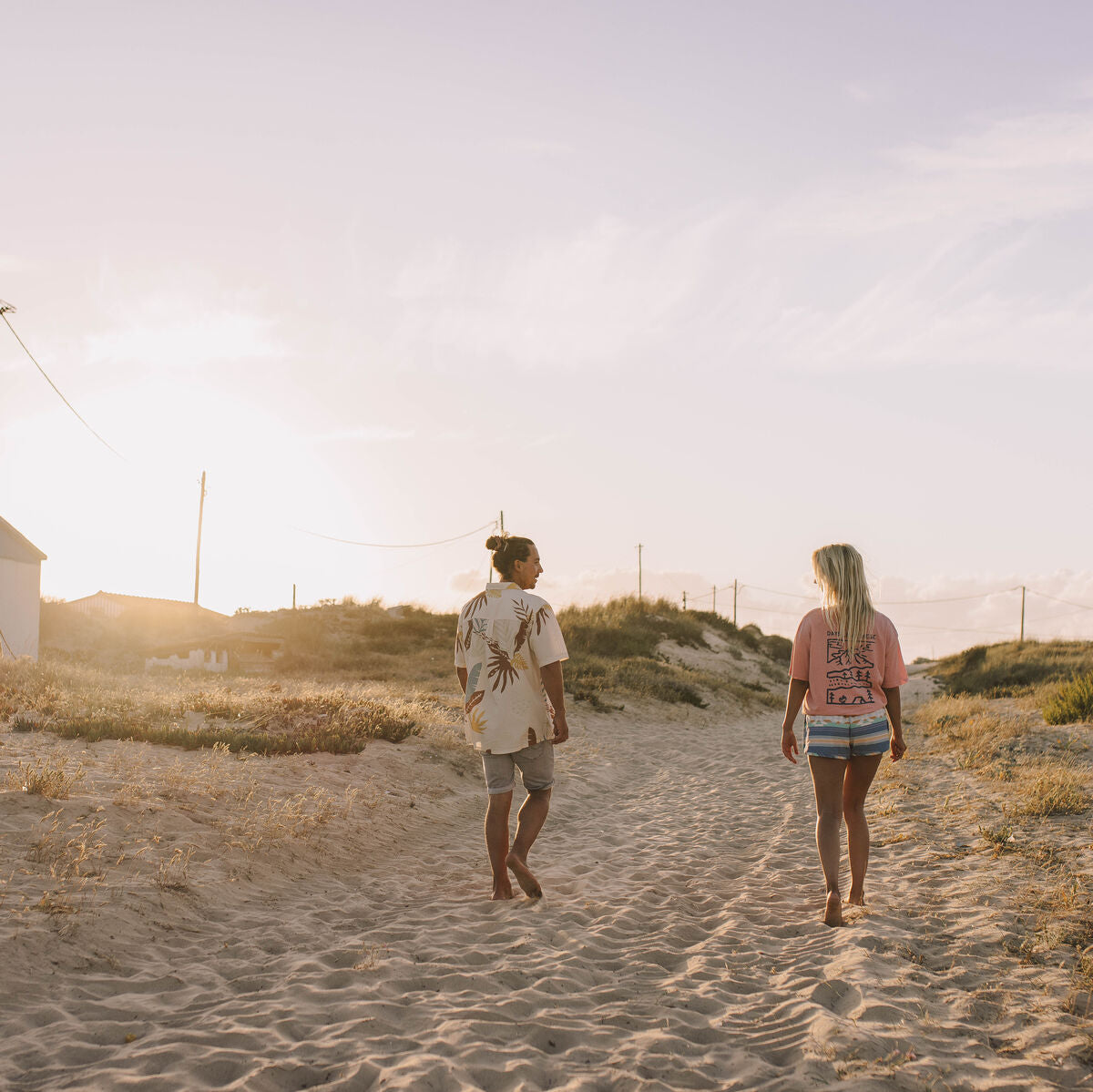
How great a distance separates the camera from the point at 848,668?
4.94 metres

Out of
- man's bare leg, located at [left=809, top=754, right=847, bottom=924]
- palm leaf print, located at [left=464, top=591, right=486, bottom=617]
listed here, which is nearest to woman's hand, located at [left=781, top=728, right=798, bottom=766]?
Answer: man's bare leg, located at [left=809, top=754, right=847, bottom=924]

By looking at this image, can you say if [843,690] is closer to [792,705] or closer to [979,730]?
[792,705]

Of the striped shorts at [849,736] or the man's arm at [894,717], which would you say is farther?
the man's arm at [894,717]

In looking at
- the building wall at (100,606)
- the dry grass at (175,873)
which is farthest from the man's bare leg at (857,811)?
the building wall at (100,606)

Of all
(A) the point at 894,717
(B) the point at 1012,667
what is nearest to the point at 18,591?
(A) the point at 894,717

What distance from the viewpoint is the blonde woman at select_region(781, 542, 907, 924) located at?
4.89 metres

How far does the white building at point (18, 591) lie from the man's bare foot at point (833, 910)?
2692cm

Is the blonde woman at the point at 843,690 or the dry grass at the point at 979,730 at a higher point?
the blonde woman at the point at 843,690

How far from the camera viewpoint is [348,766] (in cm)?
983

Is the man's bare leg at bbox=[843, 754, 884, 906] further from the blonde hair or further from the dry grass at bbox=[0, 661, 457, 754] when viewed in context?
the dry grass at bbox=[0, 661, 457, 754]

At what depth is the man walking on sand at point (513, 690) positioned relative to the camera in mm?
5312

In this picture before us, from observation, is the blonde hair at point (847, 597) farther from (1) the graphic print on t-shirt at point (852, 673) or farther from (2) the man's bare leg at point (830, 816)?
(2) the man's bare leg at point (830, 816)

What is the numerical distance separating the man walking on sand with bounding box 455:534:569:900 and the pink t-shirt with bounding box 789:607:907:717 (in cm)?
154

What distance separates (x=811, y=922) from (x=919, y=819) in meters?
3.74
